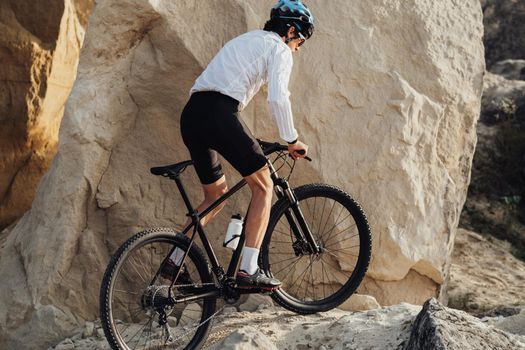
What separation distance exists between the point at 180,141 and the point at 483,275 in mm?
3527

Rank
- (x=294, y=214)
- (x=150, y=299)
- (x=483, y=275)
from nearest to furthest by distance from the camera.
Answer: (x=150, y=299) → (x=294, y=214) → (x=483, y=275)

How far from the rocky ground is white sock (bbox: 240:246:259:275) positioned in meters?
0.35

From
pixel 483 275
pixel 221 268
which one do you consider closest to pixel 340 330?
pixel 221 268

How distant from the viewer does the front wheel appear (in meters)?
5.61

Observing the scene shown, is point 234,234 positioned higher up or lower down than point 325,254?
higher up

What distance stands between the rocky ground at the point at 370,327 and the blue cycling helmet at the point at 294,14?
1779 mm

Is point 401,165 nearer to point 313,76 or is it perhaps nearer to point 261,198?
point 313,76

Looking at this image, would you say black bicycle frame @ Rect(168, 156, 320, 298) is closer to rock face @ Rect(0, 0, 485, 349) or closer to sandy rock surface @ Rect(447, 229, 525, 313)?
rock face @ Rect(0, 0, 485, 349)

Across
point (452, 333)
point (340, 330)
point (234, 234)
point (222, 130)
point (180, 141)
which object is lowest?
point (340, 330)

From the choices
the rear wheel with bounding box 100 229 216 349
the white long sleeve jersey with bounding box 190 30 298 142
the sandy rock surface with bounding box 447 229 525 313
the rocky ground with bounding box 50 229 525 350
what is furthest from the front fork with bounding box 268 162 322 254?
the sandy rock surface with bounding box 447 229 525 313

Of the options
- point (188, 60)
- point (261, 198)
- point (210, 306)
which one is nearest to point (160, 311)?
point (210, 306)

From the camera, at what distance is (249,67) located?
5.02m

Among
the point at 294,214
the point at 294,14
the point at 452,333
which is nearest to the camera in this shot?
the point at 452,333

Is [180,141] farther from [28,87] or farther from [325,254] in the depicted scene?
[28,87]
